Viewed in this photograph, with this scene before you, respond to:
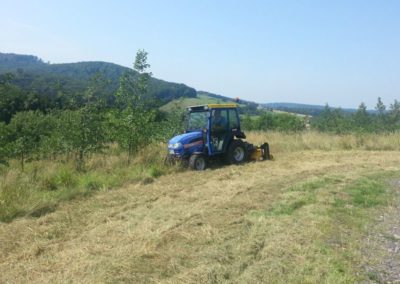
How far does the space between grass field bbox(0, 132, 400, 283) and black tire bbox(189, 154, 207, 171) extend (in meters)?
1.75

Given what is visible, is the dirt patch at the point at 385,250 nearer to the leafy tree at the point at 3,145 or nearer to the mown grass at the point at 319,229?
the mown grass at the point at 319,229

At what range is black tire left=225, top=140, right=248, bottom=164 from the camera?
12.6 metres

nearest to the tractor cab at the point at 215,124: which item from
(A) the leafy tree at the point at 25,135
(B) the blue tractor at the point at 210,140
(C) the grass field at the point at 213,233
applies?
(B) the blue tractor at the point at 210,140

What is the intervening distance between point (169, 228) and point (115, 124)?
7.08m

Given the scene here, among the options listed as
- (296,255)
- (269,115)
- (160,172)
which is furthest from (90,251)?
(269,115)

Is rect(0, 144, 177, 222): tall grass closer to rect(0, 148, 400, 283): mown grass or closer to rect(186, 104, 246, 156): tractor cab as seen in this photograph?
rect(0, 148, 400, 283): mown grass

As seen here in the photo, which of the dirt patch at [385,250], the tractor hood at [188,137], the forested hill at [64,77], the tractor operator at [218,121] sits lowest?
the dirt patch at [385,250]

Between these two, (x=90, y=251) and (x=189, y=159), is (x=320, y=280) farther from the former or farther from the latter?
(x=189, y=159)

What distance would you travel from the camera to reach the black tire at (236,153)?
12570 mm

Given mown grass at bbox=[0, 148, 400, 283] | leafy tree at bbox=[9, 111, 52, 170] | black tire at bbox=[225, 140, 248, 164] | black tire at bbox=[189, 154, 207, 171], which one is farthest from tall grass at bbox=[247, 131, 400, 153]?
leafy tree at bbox=[9, 111, 52, 170]

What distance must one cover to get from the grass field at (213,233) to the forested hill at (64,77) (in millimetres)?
5029

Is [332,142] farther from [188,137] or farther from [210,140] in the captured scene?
[188,137]

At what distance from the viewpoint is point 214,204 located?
279 inches

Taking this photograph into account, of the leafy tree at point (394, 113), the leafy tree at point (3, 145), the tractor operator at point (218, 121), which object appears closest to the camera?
the leafy tree at point (3, 145)
